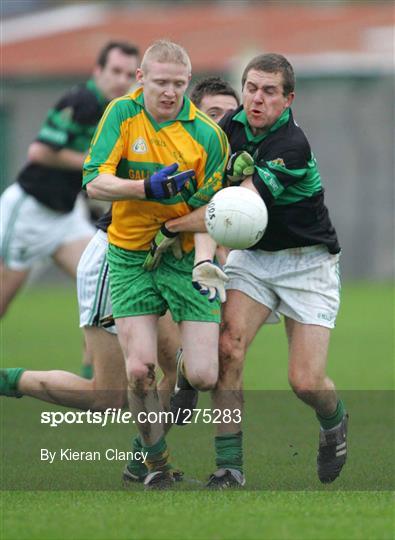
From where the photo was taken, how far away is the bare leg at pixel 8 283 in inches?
428

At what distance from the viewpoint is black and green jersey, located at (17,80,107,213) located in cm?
1071

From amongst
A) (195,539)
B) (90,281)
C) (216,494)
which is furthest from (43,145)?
(195,539)

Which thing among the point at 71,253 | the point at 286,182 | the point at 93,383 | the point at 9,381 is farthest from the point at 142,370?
the point at 71,253

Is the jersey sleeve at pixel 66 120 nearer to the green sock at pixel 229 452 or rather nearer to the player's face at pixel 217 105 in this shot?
the player's face at pixel 217 105

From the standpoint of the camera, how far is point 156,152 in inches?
284

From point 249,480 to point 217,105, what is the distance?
2.47m

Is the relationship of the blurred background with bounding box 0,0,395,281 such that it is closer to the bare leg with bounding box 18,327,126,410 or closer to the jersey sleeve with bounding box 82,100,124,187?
the bare leg with bounding box 18,327,126,410

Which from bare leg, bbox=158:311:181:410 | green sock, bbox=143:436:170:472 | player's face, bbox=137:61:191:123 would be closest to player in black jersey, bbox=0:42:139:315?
bare leg, bbox=158:311:181:410

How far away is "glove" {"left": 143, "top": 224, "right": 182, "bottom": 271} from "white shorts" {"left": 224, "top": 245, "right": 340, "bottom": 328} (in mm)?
512

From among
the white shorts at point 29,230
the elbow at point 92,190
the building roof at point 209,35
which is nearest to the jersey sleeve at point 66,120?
the white shorts at point 29,230

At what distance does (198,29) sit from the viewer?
35625 mm

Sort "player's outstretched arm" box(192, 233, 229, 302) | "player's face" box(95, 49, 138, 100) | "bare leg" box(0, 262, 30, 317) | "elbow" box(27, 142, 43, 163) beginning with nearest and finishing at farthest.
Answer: "player's outstretched arm" box(192, 233, 229, 302)
"player's face" box(95, 49, 138, 100)
"bare leg" box(0, 262, 30, 317)
"elbow" box(27, 142, 43, 163)

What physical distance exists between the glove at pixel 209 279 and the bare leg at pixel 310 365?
767 millimetres

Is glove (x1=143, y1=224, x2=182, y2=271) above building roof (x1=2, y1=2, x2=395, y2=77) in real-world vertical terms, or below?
below
